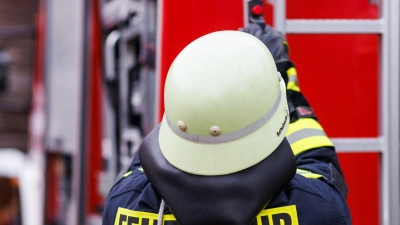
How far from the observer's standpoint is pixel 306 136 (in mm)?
1521

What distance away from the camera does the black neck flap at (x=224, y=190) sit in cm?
119

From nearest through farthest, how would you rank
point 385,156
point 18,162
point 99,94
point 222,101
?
point 222,101 → point 385,156 → point 99,94 → point 18,162

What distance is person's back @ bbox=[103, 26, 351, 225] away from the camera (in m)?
1.19

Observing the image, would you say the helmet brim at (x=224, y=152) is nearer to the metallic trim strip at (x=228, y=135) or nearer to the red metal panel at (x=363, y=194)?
the metallic trim strip at (x=228, y=135)

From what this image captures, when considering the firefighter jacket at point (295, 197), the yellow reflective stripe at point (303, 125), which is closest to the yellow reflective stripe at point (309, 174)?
the firefighter jacket at point (295, 197)

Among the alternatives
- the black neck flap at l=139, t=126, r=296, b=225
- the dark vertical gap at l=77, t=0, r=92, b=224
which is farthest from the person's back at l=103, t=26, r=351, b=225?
the dark vertical gap at l=77, t=0, r=92, b=224

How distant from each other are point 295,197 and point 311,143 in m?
0.23

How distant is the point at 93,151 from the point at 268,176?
2140 mm

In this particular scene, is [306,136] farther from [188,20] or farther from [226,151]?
[188,20]

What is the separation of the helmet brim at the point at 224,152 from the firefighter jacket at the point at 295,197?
0.05 meters

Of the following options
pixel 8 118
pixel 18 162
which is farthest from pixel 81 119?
pixel 8 118

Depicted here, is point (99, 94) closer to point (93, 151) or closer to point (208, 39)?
point (93, 151)

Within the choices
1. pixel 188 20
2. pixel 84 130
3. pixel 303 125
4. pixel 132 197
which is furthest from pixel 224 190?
pixel 84 130

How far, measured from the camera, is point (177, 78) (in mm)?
1248
